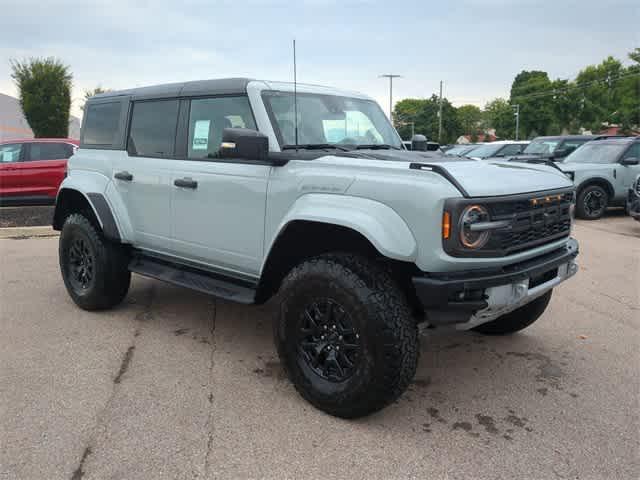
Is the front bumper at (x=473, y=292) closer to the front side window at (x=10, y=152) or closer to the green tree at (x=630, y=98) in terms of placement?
→ the front side window at (x=10, y=152)

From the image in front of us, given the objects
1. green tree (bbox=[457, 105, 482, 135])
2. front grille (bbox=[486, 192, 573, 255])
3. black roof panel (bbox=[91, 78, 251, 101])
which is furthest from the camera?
green tree (bbox=[457, 105, 482, 135])

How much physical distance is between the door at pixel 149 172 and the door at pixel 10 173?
776cm

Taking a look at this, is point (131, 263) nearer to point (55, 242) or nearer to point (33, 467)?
point (33, 467)

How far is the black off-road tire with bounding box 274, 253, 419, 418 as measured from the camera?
9.62 feet

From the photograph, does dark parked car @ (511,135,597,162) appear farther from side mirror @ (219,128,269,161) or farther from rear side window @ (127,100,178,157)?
side mirror @ (219,128,269,161)

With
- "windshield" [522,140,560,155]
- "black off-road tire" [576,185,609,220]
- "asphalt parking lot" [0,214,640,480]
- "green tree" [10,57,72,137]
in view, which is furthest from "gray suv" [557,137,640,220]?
"green tree" [10,57,72,137]

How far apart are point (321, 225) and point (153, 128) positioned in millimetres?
2105

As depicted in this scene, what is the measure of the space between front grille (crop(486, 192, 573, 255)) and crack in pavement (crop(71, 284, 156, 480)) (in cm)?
232

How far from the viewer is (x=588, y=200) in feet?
36.8

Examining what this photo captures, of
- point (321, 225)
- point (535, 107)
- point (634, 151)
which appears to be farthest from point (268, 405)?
point (535, 107)

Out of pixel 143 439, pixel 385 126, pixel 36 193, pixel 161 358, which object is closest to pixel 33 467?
pixel 143 439

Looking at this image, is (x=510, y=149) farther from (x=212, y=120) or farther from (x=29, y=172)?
(x=212, y=120)

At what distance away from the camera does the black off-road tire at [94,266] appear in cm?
486

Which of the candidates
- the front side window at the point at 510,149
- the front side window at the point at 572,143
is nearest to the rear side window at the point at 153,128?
the front side window at the point at 572,143
